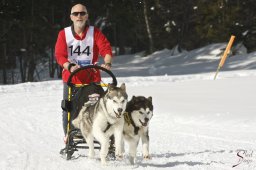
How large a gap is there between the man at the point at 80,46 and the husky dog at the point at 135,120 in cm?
85

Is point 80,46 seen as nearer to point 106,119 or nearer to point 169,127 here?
point 106,119

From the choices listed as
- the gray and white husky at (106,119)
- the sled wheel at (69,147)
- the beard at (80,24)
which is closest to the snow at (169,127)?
the sled wheel at (69,147)

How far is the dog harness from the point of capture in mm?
7027

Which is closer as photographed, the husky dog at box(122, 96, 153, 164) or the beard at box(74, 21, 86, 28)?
the husky dog at box(122, 96, 153, 164)

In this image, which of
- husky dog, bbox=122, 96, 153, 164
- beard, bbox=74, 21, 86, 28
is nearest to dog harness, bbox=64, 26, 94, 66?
beard, bbox=74, 21, 86, 28

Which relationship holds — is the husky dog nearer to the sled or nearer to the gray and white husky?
the gray and white husky

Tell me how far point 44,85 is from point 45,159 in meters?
13.4

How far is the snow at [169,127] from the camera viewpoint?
22.7 ft

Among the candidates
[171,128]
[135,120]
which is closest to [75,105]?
[135,120]

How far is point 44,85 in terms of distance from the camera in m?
20.5

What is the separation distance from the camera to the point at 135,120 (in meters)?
6.31

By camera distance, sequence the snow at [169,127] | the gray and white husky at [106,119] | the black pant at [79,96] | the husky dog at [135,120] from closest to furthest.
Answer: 1. the gray and white husky at [106,119]
2. the husky dog at [135,120]
3. the black pant at [79,96]
4. the snow at [169,127]

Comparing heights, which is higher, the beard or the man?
the beard

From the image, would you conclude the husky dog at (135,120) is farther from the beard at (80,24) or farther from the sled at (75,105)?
the beard at (80,24)
